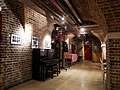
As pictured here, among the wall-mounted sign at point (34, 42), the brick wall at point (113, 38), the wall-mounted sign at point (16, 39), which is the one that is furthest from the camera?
the wall-mounted sign at point (34, 42)

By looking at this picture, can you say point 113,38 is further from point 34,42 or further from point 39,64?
point 34,42

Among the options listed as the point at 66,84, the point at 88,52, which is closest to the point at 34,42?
the point at 66,84

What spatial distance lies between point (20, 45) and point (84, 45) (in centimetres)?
1529

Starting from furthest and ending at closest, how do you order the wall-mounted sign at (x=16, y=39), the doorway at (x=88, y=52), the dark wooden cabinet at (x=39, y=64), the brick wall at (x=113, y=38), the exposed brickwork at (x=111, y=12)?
1. the doorway at (x=88, y=52)
2. the dark wooden cabinet at (x=39, y=64)
3. the wall-mounted sign at (x=16, y=39)
4. the brick wall at (x=113, y=38)
5. the exposed brickwork at (x=111, y=12)

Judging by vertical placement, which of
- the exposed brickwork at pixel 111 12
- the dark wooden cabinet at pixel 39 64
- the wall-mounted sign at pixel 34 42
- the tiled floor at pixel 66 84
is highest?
the exposed brickwork at pixel 111 12

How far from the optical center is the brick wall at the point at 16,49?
4.55m

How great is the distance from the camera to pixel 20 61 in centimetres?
534

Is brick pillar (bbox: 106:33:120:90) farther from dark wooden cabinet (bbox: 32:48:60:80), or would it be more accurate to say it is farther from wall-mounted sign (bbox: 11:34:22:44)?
wall-mounted sign (bbox: 11:34:22:44)

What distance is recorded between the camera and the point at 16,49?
5.13 m

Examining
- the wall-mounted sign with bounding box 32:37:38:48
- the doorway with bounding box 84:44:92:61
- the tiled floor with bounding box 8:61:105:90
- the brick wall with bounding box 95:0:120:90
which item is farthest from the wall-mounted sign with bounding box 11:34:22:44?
the doorway with bounding box 84:44:92:61

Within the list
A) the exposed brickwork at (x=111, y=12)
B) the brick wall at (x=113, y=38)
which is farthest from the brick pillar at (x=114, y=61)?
the exposed brickwork at (x=111, y=12)

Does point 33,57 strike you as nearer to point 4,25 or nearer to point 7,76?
point 7,76

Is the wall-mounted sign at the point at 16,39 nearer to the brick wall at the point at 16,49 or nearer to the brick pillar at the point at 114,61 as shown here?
the brick wall at the point at 16,49

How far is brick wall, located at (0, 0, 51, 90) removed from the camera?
455cm
